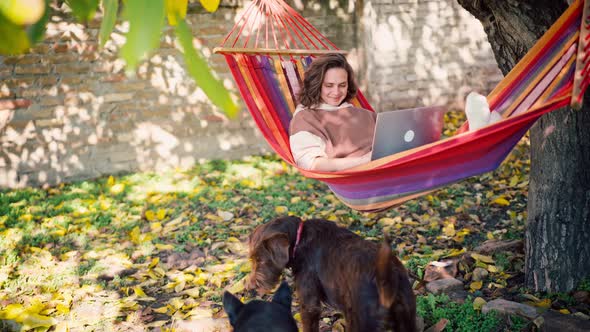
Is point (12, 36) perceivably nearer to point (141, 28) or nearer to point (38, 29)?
point (38, 29)

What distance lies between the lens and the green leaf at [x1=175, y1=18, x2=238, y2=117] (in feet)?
1.50

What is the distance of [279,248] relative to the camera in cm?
170

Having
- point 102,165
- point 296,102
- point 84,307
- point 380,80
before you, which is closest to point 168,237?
point 84,307

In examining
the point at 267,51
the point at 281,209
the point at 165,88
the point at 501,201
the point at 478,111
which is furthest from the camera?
the point at 165,88

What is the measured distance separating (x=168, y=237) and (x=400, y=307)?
82.6 inches

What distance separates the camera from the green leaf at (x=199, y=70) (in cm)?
46

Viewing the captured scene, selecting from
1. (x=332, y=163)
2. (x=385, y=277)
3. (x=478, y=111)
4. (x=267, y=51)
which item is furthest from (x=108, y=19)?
(x=267, y=51)

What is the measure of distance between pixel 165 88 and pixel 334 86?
8.38ft

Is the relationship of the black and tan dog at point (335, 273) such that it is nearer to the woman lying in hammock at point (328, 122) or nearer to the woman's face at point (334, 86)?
the woman lying in hammock at point (328, 122)

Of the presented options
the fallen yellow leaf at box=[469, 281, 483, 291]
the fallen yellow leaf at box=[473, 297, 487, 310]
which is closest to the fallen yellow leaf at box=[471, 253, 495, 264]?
the fallen yellow leaf at box=[469, 281, 483, 291]

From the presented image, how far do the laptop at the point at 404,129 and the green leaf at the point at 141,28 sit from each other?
1.64 m

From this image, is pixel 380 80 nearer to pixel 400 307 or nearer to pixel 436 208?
pixel 436 208

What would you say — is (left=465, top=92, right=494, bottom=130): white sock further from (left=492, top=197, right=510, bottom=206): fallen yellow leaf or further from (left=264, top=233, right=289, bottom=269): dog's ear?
(left=492, top=197, right=510, bottom=206): fallen yellow leaf

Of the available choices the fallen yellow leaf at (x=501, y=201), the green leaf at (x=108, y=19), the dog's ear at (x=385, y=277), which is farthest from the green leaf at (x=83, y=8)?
the fallen yellow leaf at (x=501, y=201)
